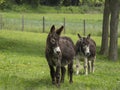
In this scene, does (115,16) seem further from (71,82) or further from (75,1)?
(75,1)

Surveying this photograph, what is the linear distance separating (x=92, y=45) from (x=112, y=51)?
8593 mm

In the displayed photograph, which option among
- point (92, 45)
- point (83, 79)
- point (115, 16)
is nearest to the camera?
point (83, 79)

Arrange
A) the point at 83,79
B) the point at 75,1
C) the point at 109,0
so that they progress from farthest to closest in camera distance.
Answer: the point at 75,1, the point at 109,0, the point at 83,79

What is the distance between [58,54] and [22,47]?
16990 mm

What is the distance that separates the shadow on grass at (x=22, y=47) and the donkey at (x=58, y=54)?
41.0ft

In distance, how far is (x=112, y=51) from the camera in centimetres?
2752

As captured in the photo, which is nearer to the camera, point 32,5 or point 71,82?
point 71,82

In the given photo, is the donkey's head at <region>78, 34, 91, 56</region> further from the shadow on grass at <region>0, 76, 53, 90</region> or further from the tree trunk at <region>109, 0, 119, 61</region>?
the tree trunk at <region>109, 0, 119, 61</region>

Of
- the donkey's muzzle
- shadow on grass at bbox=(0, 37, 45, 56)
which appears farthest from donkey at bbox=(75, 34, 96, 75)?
shadow on grass at bbox=(0, 37, 45, 56)

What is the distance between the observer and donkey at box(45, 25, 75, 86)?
12.9m

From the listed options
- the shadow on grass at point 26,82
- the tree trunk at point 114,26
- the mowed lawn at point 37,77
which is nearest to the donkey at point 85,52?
the mowed lawn at point 37,77

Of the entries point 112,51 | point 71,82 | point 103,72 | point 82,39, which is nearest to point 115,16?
point 112,51

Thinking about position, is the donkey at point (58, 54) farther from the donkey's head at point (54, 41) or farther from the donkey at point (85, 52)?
the donkey at point (85, 52)

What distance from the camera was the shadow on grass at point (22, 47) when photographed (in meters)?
27.6
